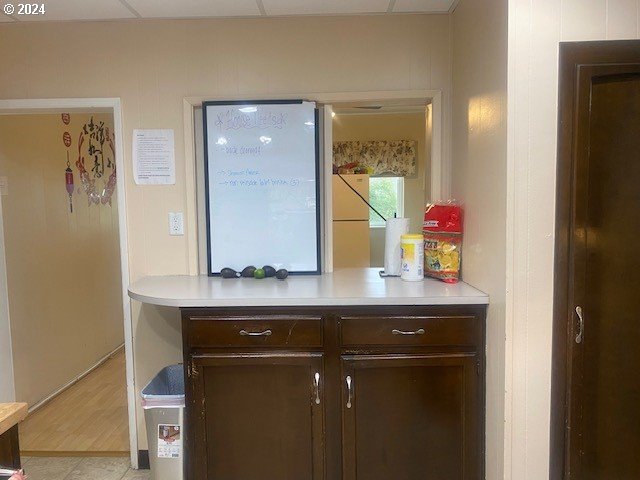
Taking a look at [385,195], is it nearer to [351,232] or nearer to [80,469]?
[351,232]

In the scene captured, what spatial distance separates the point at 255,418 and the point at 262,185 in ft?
3.52

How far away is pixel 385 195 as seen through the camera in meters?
5.54

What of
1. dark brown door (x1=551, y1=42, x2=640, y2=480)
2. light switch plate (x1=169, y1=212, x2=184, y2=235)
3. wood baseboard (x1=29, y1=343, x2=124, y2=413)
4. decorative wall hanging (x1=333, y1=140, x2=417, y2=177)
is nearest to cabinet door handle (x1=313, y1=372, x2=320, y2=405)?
dark brown door (x1=551, y1=42, x2=640, y2=480)

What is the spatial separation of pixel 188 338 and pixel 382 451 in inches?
35.2

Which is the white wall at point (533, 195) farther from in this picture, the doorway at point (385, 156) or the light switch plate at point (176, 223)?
the doorway at point (385, 156)

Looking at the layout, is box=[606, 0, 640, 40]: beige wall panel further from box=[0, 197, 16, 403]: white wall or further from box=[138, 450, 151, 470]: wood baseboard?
box=[0, 197, 16, 403]: white wall

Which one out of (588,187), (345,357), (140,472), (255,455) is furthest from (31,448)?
(588,187)

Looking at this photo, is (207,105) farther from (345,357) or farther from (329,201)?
(345,357)

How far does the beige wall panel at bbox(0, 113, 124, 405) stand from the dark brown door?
9.49 feet

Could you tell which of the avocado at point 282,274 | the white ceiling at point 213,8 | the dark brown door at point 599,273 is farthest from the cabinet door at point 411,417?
the white ceiling at point 213,8

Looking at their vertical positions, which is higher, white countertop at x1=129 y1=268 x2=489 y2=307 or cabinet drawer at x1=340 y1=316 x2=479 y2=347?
white countertop at x1=129 y1=268 x2=489 y2=307

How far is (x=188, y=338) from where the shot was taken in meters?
1.84

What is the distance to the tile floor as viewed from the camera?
227 centimetres

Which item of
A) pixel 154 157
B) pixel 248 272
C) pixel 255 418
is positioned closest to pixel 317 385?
pixel 255 418
